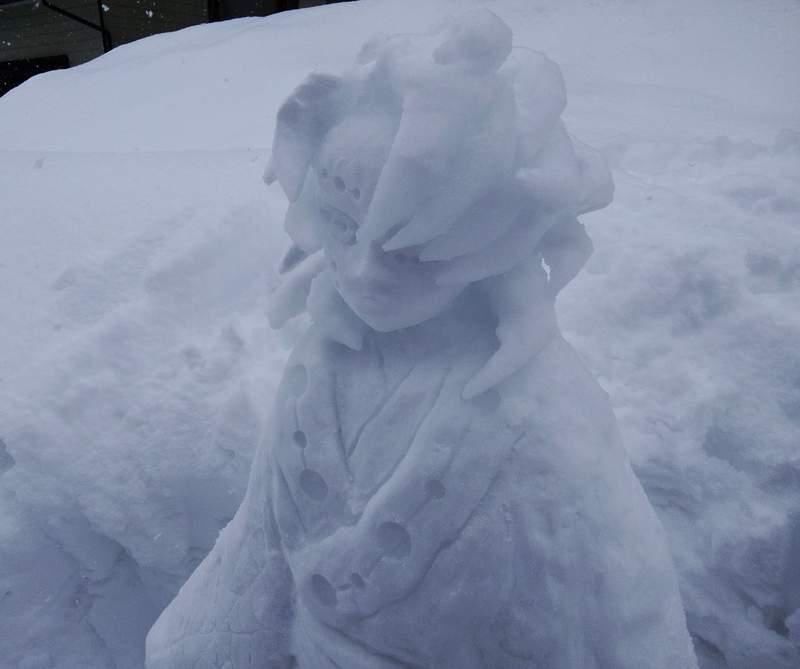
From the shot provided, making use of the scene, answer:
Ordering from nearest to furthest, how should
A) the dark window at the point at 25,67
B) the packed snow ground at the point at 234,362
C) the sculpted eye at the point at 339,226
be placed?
the sculpted eye at the point at 339,226
the packed snow ground at the point at 234,362
the dark window at the point at 25,67

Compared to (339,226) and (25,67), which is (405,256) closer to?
(339,226)

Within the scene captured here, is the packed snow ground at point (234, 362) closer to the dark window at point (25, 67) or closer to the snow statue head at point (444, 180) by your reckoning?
the snow statue head at point (444, 180)

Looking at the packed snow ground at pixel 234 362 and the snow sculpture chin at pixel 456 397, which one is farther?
the packed snow ground at pixel 234 362

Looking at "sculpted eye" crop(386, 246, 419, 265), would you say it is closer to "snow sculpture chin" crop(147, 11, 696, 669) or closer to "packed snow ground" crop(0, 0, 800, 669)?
"snow sculpture chin" crop(147, 11, 696, 669)

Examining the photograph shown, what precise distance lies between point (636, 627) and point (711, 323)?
0.89m

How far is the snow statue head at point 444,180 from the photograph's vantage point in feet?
2.24

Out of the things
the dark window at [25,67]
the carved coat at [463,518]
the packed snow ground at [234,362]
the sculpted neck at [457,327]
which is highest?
the sculpted neck at [457,327]

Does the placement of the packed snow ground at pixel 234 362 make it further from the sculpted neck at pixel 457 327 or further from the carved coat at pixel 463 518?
the sculpted neck at pixel 457 327

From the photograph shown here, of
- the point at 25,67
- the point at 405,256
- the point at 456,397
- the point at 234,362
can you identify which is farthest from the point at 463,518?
the point at 25,67

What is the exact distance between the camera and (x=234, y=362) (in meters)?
1.58

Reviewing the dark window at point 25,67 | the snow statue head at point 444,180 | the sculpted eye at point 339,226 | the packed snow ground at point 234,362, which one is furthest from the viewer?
the dark window at point 25,67

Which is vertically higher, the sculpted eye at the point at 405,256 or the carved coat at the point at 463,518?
the sculpted eye at the point at 405,256

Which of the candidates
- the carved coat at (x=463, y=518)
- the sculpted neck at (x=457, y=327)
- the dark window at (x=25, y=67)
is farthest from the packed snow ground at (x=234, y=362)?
the dark window at (x=25, y=67)

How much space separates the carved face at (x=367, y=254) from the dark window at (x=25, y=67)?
18.0 ft
